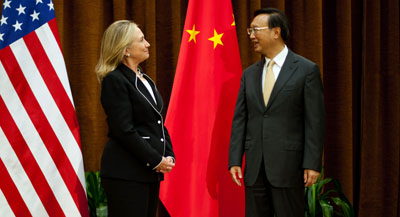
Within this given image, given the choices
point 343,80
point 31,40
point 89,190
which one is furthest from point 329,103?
point 31,40

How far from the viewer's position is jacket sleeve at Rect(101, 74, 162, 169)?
7.25ft

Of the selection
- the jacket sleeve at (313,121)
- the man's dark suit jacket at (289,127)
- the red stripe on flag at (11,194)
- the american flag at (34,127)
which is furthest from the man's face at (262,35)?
the red stripe on flag at (11,194)

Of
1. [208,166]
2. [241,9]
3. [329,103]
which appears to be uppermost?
[241,9]

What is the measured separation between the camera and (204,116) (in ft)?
10.1

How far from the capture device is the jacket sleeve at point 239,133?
2.61 m

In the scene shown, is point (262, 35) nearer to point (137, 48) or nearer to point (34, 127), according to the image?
point (137, 48)

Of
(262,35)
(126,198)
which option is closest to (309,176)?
(262,35)

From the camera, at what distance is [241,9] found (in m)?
3.85

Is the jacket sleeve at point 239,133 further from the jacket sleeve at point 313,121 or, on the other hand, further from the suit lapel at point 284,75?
the jacket sleeve at point 313,121

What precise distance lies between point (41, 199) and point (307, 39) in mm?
2428

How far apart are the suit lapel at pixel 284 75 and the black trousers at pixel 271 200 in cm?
38

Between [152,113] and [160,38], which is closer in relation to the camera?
[152,113]

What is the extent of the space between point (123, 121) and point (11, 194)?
1.03 meters

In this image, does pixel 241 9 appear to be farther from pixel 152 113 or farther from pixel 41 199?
pixel 41 199
